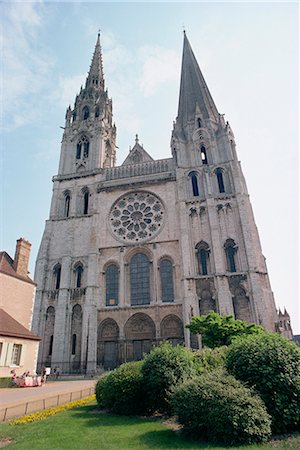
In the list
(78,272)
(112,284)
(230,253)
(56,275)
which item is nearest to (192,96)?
(230,253)

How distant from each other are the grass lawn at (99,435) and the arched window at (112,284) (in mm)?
21138

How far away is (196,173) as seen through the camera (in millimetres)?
33750

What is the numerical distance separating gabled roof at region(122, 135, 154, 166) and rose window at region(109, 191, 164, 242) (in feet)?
20.3

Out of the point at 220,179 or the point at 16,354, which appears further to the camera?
the point at 220,179

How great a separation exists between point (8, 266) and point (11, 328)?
5402 millimetres

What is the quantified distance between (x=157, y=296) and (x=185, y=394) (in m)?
21.6

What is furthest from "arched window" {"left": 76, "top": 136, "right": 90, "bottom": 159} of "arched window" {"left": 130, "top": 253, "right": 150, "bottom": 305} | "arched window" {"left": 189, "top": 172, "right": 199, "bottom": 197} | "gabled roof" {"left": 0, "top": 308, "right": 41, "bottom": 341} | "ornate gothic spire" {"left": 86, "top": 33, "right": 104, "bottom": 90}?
"gabled roof" {"left": 0, "top": 308, "right": 41, "bottom": 341}

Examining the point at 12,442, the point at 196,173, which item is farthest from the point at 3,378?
the point at 196,173

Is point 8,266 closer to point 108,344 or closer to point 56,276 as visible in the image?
point 56,276

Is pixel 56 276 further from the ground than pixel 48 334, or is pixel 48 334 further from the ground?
pixel 56 276

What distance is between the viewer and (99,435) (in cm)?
688

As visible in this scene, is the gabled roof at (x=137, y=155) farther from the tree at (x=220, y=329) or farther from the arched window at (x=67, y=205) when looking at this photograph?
the tree at (x=220, y=329)

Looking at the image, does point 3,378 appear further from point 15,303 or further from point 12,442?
point 12,442

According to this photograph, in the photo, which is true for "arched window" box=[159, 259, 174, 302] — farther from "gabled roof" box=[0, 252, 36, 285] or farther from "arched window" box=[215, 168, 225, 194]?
"gabled roof" box=[0, 252, 36, 285]
